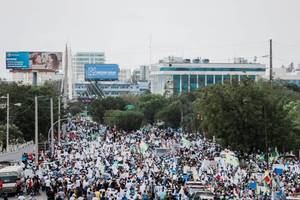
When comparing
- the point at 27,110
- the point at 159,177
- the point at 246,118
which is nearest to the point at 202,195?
the point at 159,177

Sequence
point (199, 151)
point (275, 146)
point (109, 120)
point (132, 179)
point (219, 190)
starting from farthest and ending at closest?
point (109, 120) → point (275, 146) → point (199, 151) → point (132, 179) → point (219, 190)

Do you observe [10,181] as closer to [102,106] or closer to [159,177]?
[159,177]

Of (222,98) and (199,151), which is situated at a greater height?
(222,98)

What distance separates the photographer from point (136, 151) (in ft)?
164

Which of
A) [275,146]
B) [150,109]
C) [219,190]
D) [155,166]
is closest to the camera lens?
[219,190]

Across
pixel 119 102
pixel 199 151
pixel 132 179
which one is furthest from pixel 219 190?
pixel 119 102

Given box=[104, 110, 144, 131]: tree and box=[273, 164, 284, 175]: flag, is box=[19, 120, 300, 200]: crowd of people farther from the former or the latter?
box=[104, 110, 144, 131]: tree

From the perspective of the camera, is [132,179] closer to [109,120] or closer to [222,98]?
[222,98]

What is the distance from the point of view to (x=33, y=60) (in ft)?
410

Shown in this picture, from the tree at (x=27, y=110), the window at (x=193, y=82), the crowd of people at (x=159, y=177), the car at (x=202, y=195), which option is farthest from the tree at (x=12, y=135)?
the window at (x=193, y=82)

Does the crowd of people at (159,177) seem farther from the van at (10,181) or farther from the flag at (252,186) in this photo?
the van at (10,181)

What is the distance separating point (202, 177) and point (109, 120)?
77.1 metres

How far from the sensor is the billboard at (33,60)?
12369 cm

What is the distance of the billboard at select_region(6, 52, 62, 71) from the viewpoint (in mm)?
123688
